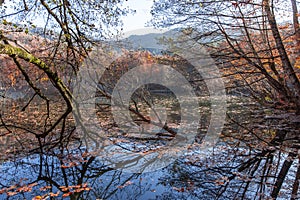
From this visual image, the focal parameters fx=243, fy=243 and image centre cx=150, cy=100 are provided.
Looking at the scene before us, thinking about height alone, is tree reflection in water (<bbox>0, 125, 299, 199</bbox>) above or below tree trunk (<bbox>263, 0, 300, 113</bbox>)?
below

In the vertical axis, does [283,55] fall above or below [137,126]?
above

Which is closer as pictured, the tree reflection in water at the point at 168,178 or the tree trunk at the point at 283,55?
the tree reflection in water at the point at 168,178

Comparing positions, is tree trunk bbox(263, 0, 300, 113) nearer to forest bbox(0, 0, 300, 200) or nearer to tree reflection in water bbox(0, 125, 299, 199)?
forest bbox(0, 0, 300, 200)

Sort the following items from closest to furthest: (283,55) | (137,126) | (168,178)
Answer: (168,178), (283,55), (137,126)

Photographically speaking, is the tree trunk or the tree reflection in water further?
the tree trunk

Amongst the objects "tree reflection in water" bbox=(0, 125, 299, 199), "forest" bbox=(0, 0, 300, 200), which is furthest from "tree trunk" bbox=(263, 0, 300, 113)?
"tree reflection in water" bbox=(0, 125, 299, 199)

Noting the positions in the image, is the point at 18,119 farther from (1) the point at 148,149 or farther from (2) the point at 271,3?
(2) the point at 271,3

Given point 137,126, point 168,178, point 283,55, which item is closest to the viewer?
point 168,178

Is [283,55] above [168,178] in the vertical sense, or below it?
above

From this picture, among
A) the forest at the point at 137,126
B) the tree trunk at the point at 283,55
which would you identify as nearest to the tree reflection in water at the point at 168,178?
the forest at the point at 137,126

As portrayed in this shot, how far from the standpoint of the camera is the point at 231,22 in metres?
5.54

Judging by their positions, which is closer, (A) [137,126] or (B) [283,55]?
(B) [283,55]

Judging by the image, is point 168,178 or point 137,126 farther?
point 137,126

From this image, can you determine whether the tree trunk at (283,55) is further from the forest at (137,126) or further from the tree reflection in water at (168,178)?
the tree reflection in water at (168,178)
